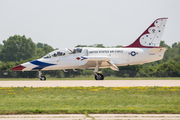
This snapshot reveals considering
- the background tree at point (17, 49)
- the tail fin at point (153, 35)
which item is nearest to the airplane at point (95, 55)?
the tail fin at point (153, 35)

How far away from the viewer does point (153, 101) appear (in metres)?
13.4

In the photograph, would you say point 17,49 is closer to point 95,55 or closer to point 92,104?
point 95,55

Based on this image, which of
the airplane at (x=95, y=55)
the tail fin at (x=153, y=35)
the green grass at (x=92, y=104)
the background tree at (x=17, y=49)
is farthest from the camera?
the background tree at (x=17, y=49)

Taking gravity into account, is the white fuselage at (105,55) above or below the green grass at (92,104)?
above

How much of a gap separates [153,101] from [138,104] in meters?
1.25

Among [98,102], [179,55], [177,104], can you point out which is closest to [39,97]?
[98,102]

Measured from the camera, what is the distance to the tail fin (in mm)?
30062

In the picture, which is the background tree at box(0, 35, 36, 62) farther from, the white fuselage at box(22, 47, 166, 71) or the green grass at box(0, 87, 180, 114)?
the green grass at box(0, 87, 180, 114)

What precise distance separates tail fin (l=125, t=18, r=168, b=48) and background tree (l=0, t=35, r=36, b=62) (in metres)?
73.9

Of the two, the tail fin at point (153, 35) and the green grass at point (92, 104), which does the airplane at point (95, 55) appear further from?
the green grass at point (92, 104)

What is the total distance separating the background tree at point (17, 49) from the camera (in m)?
97.4

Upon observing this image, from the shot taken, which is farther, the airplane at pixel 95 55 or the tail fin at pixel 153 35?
the tail fin at pixel 153 35

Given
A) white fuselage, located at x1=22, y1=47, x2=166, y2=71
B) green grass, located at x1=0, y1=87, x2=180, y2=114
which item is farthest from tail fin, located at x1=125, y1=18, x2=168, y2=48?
green grass, located at x1=0, y1=87, x2=180, y2=114

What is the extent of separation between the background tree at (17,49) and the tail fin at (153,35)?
242 feet
